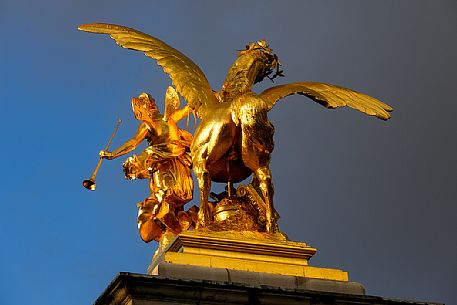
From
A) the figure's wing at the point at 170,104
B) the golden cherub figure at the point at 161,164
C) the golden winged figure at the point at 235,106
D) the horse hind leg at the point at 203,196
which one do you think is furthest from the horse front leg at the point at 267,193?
the figure's wing at the point at 170,104

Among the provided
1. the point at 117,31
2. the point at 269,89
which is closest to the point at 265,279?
the point at 269,89

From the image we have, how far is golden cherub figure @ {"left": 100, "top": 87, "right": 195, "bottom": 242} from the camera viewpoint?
738 inches

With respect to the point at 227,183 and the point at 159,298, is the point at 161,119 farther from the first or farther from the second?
the point at 159,298

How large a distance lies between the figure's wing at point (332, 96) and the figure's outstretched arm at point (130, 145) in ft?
6.99

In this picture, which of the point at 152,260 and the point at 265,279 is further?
the point at 152,260

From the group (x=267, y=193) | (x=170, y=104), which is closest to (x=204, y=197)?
(x=267, y=193)

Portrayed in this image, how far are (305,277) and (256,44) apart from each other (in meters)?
4.98

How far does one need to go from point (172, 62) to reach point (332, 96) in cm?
287

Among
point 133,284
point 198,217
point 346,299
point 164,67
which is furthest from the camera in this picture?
point 164,67

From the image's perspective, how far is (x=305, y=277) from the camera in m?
17.1

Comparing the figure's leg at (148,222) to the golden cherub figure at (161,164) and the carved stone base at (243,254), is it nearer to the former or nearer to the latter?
the golden cherub figure at (161,164)

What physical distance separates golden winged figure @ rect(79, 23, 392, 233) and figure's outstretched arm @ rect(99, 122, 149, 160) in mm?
936

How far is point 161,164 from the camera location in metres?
19.1

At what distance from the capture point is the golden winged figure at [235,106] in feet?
60.1
